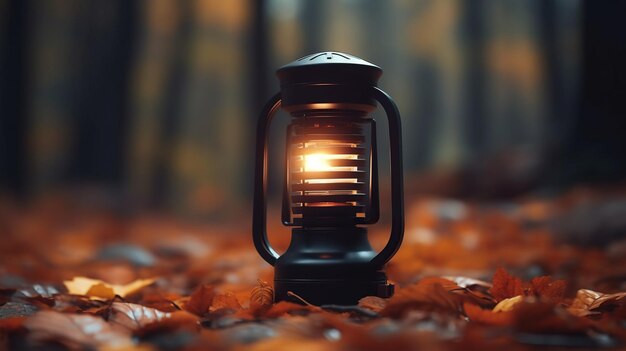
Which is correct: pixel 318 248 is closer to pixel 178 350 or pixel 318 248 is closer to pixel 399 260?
pixel 178 350

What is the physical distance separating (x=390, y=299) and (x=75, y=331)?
0.78m

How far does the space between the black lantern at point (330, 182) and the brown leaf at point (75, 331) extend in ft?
2.19

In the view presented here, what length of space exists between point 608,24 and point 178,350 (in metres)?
5.13

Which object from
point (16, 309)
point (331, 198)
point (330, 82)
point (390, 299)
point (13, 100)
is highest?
point (13, 100)

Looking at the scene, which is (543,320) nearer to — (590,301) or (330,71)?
(590,301)

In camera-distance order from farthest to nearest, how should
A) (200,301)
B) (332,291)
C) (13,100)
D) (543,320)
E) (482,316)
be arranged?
(13,100) < (332,291) < (200,301) < (482,316) < (543,320)

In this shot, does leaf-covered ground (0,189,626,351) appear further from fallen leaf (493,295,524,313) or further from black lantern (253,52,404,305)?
black lantern (253,52,404,305)

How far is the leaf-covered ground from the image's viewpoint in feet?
5.41

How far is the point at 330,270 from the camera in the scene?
2.23m

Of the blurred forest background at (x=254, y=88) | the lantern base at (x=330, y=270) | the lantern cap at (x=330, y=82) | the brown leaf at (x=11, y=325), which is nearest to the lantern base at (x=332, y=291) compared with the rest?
the lantern base at (x=330, y=270)

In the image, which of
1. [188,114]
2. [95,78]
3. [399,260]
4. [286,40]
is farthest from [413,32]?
[399,260]

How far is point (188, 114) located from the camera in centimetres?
1395

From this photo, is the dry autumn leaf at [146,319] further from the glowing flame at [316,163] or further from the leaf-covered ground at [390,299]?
the glowing flame at [316,163]

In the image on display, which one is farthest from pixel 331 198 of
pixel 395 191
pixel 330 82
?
pixel 330 82
